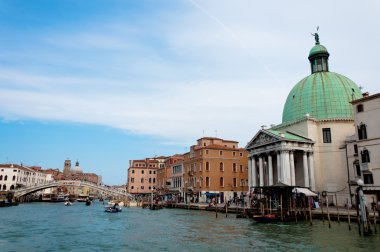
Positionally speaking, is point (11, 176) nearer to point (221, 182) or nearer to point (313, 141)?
point (221, 182)

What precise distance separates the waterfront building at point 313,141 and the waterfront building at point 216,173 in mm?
8911

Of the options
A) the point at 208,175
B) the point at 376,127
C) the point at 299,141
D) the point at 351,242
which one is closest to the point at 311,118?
the point at 299,141

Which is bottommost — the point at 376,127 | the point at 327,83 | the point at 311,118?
the point at 376,127

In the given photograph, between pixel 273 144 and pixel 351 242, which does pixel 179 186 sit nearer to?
pixel 273 144

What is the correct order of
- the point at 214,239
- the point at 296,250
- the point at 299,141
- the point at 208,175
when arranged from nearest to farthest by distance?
the point at 296,250 → the point at 214,239 → the point at 299,141 → the point at 208,175

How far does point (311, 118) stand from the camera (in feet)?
119

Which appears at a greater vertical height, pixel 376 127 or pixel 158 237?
pixel 376 127

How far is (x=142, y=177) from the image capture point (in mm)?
73375

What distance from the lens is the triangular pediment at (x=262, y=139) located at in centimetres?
3587

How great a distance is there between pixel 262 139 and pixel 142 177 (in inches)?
1620

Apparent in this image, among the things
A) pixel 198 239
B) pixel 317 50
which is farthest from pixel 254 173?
pixel 198 239

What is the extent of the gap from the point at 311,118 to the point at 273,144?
5102 millimetres

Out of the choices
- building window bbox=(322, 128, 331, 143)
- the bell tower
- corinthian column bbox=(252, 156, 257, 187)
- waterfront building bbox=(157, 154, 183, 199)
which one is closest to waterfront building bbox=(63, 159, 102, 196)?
the bell tower

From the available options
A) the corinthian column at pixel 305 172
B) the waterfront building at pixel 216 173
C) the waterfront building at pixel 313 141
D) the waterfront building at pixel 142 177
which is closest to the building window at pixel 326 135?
the waterfront building at pixel 313 141
